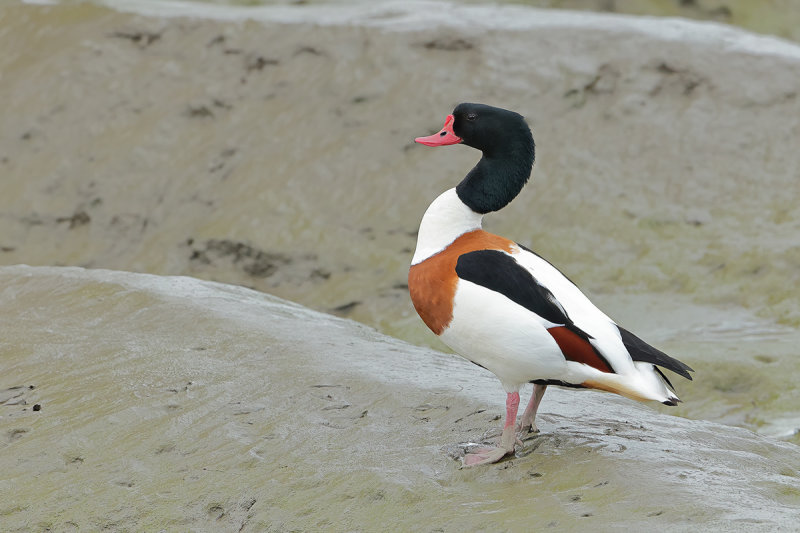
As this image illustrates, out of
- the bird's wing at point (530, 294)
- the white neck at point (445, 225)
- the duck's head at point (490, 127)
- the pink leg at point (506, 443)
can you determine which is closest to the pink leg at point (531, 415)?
the pink leg at point (506, 443)

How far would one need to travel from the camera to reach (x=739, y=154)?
863cm

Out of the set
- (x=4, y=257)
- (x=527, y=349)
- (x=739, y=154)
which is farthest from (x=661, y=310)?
(x=4, y=257)

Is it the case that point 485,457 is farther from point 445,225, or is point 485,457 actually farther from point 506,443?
point 445,225

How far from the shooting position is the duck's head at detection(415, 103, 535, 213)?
402cm

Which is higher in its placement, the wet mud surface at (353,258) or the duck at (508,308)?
the duck at (508,308)

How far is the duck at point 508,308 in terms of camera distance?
3.64 m

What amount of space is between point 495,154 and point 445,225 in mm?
340

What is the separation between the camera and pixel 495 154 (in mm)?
4059

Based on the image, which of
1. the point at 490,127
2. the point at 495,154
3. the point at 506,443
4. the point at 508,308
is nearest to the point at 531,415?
the point at 506,443

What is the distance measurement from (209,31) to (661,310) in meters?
5.13

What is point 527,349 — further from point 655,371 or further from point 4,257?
point 4,257

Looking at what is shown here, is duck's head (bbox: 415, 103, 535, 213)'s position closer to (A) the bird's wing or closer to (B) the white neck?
(B) the white neck

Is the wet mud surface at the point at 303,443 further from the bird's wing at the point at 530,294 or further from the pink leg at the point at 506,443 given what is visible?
the bird's wing at the point at 530,294

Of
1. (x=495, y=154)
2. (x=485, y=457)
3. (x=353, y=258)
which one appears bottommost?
(x=353, y=258)
